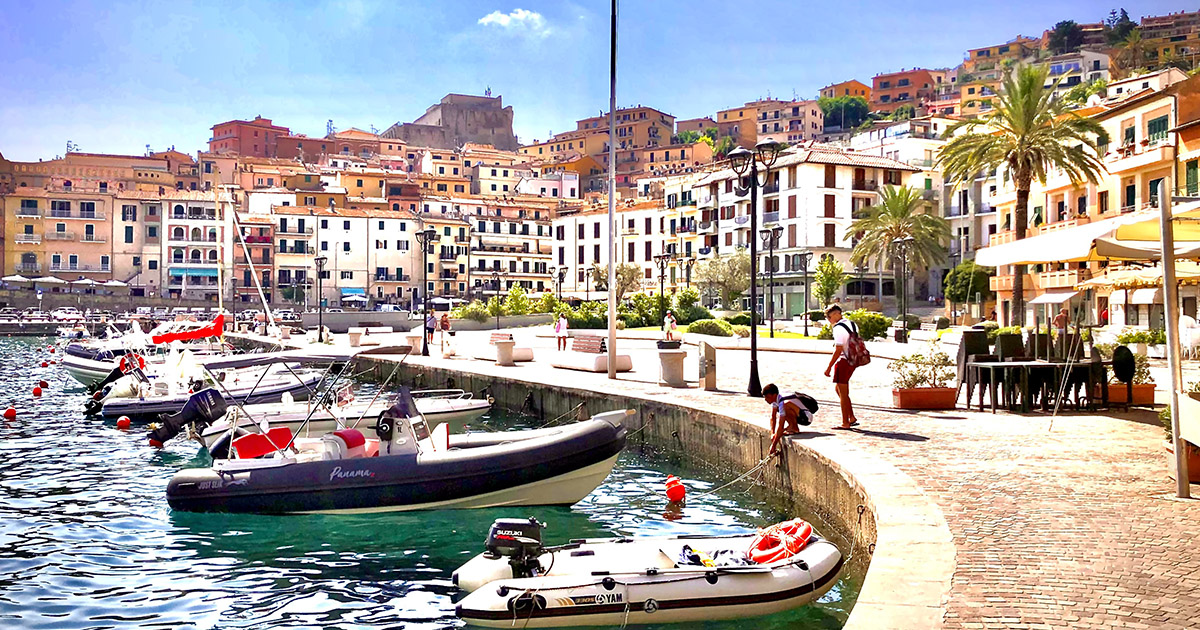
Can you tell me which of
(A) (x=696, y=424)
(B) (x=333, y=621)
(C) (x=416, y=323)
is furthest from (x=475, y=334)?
(B) (x=333, y=621)

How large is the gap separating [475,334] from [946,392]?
4571 cm

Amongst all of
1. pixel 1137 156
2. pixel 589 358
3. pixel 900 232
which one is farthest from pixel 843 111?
pixel 589 358

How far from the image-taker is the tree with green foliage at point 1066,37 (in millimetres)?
164750

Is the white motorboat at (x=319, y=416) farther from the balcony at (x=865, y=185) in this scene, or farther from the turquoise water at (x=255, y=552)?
the balcony at (x=865, y=185)

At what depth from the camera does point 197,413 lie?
21.3 m

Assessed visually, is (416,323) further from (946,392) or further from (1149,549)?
(1149,549)

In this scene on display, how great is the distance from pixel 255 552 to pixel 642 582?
667 centimetres

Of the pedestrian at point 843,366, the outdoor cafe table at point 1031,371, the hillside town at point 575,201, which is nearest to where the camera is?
the pedestrian at point 843,366

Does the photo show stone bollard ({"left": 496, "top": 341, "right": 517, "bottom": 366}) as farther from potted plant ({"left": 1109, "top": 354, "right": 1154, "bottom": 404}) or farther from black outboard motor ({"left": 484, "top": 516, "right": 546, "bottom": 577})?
black outboard motor ({"left": 484, "top": 516, "right": 546, "bottom": 577})

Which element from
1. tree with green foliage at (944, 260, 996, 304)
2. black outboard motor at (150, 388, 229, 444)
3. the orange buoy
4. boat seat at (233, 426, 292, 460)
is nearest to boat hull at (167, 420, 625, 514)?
the orange buoy

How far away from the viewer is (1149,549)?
8.19m

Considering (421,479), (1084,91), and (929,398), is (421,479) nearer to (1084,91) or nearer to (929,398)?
(929,398)

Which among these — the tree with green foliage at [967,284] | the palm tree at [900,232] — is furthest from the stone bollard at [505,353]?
the tree with green foliage at [967,284]

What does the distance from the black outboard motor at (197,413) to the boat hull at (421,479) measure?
22.7 ft
